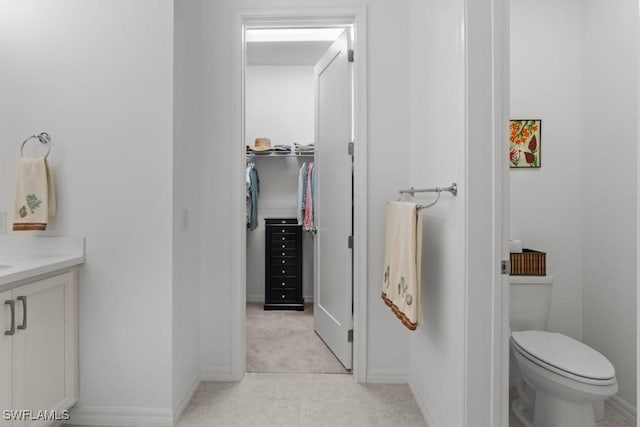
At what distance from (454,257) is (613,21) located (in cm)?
176

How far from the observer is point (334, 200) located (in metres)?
2.85

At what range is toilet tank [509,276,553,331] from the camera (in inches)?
86.8

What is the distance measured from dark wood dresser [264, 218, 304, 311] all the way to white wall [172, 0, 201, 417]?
1789mm

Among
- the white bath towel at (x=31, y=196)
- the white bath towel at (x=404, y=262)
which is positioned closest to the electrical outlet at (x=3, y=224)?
the white bath towel at (x=31, y=196)

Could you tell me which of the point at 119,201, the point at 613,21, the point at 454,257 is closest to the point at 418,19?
the point at 613,21

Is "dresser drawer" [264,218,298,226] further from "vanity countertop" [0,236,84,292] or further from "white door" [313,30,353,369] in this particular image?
"vanity countertop" [0,236,84,292]

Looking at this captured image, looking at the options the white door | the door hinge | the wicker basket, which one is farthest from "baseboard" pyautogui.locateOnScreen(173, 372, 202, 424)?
the wicker basket

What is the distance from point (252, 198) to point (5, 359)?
2979 millimetres

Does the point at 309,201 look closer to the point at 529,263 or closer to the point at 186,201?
the point at 186,201

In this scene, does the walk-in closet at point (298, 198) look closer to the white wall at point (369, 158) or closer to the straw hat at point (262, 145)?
the straw hat at point (262, 145)

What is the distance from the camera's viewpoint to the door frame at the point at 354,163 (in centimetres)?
245

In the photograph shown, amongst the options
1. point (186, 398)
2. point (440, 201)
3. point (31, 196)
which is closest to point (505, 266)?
point (440, 201)

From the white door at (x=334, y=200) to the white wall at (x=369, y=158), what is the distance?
0.20 meters

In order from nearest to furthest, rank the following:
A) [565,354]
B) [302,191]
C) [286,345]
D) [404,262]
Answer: [565,354] → [404,262] → [286,345] → [302,191]
